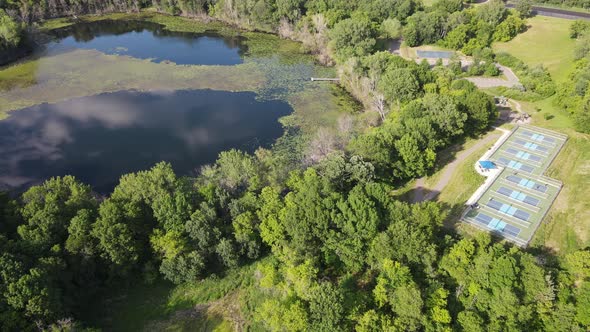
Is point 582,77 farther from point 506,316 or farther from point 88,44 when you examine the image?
point 88,44

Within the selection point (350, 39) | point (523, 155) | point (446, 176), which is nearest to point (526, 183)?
point (523, 155)

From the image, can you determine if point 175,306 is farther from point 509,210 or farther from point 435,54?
point 435,54

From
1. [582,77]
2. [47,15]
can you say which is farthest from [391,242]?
[47,15]

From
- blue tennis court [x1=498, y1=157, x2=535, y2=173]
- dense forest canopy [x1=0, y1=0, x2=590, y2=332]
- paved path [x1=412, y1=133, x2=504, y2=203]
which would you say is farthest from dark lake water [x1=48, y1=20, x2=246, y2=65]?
blue tennis court [x1=498, y1=157, x2=535, y2=173]

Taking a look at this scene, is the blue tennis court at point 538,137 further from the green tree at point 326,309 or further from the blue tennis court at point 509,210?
the green tree at point 326,309

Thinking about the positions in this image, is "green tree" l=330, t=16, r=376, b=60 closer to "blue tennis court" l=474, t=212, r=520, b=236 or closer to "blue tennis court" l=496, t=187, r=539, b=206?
"blue tennis court" l=496, t=187, r=539, b=206
